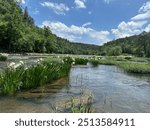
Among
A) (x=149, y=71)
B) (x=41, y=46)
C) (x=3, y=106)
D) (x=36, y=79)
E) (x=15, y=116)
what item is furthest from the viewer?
(x=41, y=46)

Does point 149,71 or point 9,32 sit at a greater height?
point 9,32

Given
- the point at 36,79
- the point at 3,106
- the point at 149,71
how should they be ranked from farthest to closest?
the point at 149,71
the point at 36,79
the point at 3,106

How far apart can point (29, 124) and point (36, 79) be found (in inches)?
291

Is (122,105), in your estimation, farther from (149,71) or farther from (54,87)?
(149,71)

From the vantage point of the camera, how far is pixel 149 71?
93.2ft

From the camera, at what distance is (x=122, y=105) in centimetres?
1088

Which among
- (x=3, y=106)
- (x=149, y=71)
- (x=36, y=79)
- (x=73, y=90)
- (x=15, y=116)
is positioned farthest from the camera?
(x=149, y=71)

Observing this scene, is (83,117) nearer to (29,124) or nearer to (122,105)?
(29,124)

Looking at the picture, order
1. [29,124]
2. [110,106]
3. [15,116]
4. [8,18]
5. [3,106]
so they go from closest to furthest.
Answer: [29,124]
[15,116]
[3,106]
[110,106]
[8,18]

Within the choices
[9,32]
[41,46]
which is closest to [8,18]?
[9,32]

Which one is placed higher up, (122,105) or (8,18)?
(8,18)

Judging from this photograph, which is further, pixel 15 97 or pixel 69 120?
pixel 15 97

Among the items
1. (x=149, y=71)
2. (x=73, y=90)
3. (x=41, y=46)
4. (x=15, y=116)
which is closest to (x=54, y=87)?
(x=73, y=90)

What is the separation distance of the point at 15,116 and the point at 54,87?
8206 millimetres
